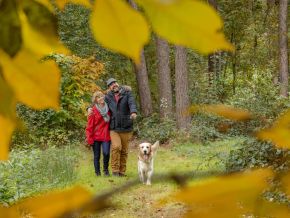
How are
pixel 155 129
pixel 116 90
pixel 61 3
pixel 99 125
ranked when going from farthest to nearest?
pixel 155 129, pixel 99 125, pixel 116 90, pixel 61 3

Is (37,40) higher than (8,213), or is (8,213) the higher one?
(37,40)

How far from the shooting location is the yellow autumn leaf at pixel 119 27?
56cm

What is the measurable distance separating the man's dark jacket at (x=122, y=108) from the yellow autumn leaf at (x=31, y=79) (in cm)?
840

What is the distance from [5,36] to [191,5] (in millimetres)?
187

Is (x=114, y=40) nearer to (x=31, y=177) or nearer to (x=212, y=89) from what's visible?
(x=31, y=177)

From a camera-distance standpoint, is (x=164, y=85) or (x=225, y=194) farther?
(x=164, y=85)

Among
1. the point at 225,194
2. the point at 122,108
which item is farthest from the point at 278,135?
the point at 122,108


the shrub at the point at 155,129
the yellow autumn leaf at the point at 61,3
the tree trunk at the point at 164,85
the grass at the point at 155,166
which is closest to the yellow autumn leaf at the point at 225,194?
the yellow autumn leaf at the point at 61,3

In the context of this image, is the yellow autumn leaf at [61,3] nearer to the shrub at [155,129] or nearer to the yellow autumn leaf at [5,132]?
the yellow autumn leaf at [5,132]

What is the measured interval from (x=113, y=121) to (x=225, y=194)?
8872mm

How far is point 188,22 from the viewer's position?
54cm

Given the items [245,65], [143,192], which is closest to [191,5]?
[143,192]

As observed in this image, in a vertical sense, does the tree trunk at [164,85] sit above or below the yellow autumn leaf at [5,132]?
above

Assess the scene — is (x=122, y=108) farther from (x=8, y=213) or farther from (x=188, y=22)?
(x=188, y=22)
